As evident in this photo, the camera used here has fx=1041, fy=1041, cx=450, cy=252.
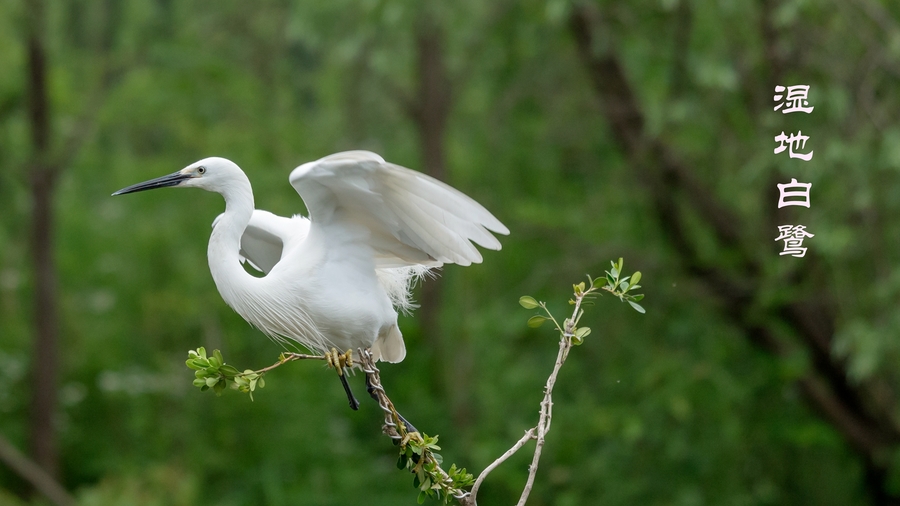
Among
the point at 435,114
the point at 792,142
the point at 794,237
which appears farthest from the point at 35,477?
the point at 792,142

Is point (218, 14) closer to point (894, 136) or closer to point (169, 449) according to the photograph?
point (169, 449)

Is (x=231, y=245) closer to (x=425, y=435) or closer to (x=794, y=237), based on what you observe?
(x=425, y=435)

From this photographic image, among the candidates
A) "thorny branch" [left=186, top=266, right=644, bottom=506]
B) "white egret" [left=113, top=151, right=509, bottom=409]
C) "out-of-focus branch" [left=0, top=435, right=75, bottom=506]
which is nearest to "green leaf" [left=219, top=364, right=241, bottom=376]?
"thorny branch" [left=186, top=266, right=644, bottom=506]

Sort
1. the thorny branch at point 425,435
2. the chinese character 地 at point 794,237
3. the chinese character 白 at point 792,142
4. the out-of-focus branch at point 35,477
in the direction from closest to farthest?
the thorny branch at point 425,435, the chinese character 白 at point 792,142, the chinese character 地 at point 794,237, the out-of-focus branch at point 35,477

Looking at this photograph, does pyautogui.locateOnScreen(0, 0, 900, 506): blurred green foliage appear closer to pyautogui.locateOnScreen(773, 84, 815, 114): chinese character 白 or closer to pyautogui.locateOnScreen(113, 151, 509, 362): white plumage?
pyautogui.locateOnScreen(773, 84, 815, 114): chinese character 白

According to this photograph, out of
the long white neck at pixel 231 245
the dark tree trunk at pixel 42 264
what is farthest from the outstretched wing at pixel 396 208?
the dark tree trunk at pixel 42 264

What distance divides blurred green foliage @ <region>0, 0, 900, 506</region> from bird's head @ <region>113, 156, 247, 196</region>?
9.15 ft

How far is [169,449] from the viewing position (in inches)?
316

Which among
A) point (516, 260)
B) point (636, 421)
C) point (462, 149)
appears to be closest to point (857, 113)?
point (636, 421)

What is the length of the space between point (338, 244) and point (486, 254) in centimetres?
514

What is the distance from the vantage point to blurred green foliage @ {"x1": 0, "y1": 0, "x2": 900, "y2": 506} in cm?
588

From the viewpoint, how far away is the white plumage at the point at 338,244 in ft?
8.74

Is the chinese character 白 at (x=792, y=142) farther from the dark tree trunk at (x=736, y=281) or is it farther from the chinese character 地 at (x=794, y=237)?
the dark tree trunk at (x=736, y=281)

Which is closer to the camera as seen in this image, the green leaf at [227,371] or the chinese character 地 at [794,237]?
the green leaf at [227,371]
